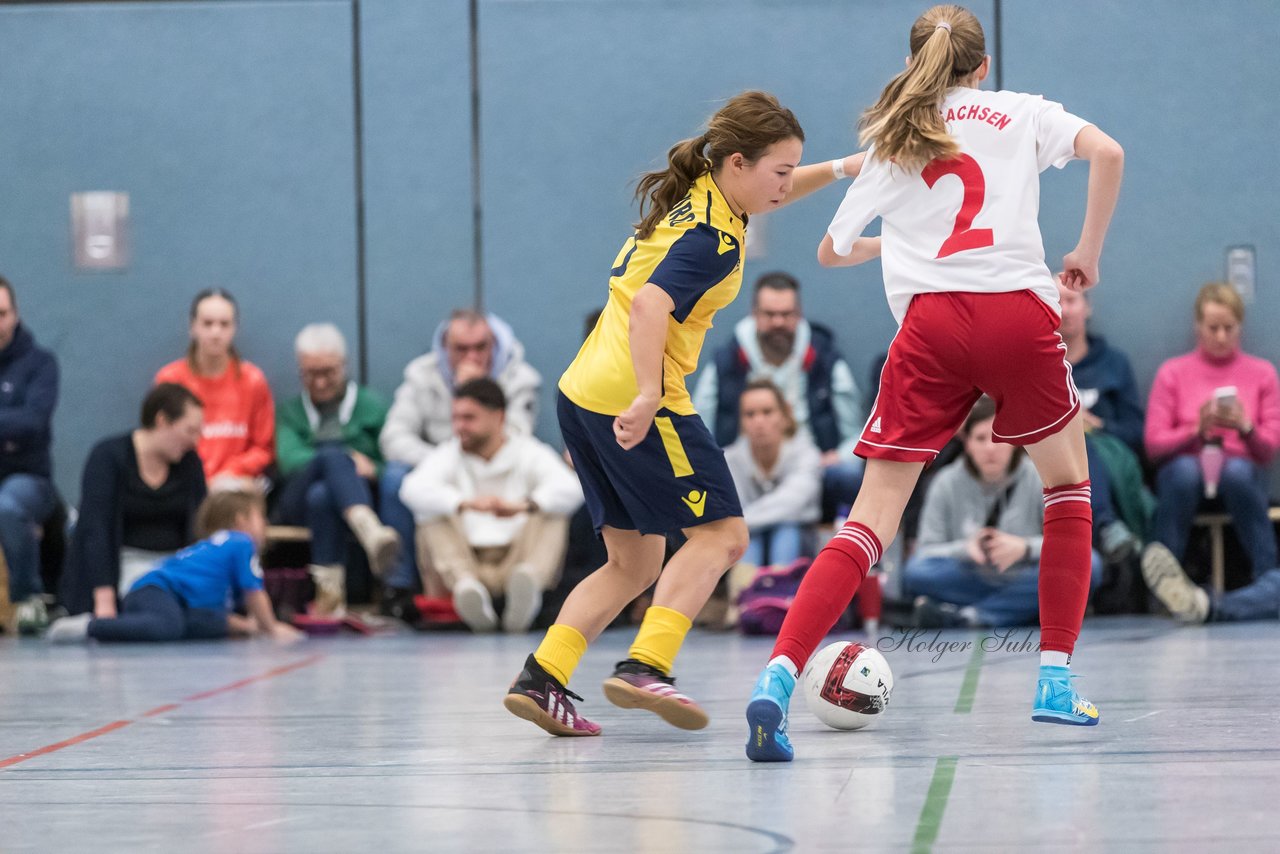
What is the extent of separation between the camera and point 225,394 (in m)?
8.63

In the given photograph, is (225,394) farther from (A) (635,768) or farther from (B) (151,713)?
(A) (635,768)

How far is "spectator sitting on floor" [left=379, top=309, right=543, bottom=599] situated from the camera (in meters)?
8.34

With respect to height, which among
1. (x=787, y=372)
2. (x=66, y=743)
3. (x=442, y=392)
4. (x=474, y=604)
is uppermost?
(x=787, y=372)

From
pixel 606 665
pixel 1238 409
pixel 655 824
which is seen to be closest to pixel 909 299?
pixel 655 824

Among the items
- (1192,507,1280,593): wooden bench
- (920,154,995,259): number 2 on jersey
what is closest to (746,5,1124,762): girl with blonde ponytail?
(920,154,995,259): number 2 on jersey

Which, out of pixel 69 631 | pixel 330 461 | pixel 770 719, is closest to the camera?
pixel 770 719

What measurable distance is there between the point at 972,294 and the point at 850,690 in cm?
94

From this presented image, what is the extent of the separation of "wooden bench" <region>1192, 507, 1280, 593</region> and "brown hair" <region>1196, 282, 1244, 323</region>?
102cm

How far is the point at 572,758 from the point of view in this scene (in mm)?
3430

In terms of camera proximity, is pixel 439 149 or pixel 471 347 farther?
pixel 439 149

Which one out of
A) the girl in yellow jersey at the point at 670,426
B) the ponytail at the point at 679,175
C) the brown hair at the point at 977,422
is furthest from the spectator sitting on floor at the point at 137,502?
the ponytail at the point at 679,175

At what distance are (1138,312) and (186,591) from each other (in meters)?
5.13

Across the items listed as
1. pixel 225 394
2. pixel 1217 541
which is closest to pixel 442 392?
pixel 225 394

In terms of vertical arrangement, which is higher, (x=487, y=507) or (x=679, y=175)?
(x=679, y=175)
